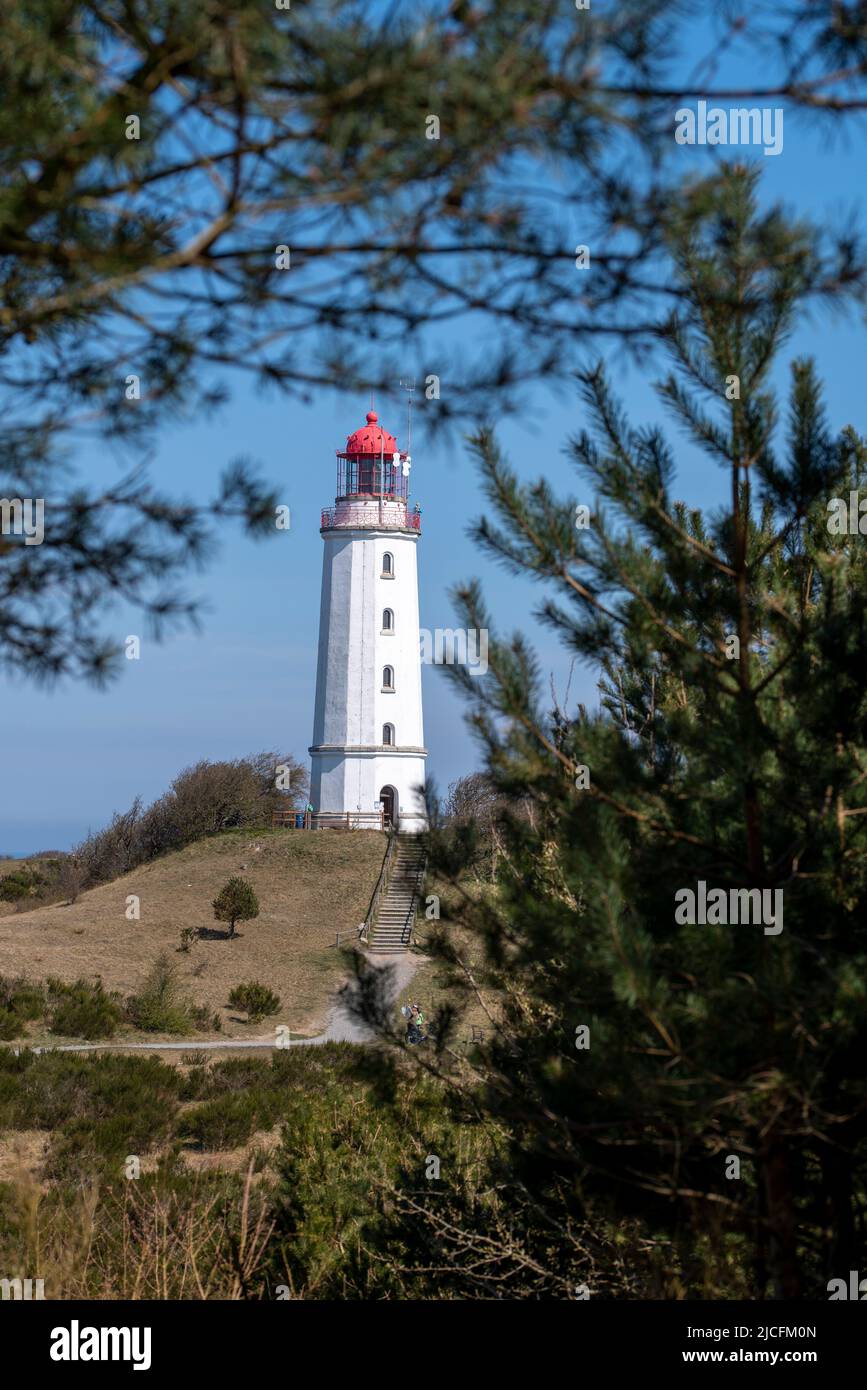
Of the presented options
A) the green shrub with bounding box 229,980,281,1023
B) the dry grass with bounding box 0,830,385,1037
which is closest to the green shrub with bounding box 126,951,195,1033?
the dry grass with bounding box 0,830,385,1037

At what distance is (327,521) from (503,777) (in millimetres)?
39959

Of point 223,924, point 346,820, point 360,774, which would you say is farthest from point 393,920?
point 360,774

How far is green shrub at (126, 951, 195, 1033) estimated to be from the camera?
2755cm

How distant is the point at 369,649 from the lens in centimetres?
4378

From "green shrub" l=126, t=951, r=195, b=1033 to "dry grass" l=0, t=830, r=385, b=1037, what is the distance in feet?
2.78

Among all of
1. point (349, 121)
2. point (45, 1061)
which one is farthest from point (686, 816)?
point (45, 1061)

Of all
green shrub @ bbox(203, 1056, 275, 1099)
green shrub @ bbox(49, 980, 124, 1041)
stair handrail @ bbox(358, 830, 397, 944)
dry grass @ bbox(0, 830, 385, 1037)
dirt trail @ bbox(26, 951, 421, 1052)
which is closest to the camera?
green shrub @ bbox(203, 1056, 275, 1099)

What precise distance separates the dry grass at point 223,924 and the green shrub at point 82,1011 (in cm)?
125

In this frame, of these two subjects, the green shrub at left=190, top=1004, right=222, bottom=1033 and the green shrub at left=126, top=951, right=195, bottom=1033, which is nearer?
the green shrub at left=126, top=951, right=195, bottom=1033

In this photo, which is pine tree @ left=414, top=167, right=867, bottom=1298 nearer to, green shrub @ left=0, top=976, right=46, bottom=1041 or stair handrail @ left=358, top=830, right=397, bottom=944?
green shrub @ left=0, top=976, right=46, bottom=1041

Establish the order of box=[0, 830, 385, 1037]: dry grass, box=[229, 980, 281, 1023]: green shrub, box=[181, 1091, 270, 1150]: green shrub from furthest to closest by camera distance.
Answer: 1. box=[0, 830, 385, 1037]: dry grass
2. box=[229, 980, 281, 1023]: green shrub
3. box=[181, 1091, 270, 1150]: green shrub
